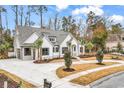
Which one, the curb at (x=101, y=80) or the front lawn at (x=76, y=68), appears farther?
the front lawn at (x=76, y=68)

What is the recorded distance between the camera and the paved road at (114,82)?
10240 mm

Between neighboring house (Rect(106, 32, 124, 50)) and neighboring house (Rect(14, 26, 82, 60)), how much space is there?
1.23 meters

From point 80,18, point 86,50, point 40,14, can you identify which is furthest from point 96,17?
point 40,14

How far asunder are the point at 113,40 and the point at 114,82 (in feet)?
5.63

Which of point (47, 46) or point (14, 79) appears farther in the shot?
point (47, 46)

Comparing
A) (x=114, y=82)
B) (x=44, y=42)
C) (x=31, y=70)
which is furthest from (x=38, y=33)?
(x=114, y=82)

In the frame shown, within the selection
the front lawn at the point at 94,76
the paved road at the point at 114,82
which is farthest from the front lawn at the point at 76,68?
the paved road at the point at 114,82

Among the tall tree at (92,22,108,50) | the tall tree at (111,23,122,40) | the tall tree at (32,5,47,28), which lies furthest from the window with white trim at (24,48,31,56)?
the tall tree at (111,23,122,40)

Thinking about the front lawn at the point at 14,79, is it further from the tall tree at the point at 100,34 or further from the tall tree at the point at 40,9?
the tall tree at the point at 100,34

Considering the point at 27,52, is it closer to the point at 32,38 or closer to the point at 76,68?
the point at 32,38

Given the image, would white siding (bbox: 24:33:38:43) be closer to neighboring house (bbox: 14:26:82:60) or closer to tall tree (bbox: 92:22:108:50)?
neighboring house (bbox: 14:26:82:60)

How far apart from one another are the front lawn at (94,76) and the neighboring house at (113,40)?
90 cm

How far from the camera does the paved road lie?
10240mm

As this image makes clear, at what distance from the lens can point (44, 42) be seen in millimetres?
12727
